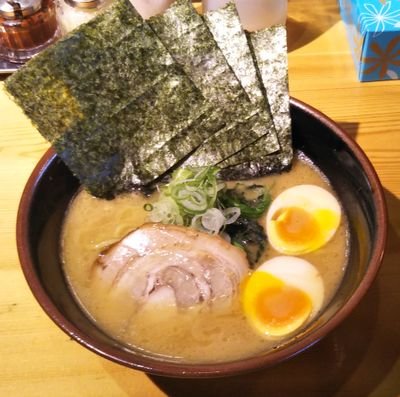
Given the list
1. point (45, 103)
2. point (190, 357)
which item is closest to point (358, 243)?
point (190, 357)

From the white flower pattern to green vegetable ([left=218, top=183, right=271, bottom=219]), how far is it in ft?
2.02

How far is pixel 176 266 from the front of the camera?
4.14 feet

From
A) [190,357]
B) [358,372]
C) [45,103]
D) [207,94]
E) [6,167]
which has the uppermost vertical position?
[45,103]

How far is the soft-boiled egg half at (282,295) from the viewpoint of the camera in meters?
1.20

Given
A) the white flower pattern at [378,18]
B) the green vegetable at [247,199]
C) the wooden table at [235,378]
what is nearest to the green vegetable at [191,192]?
the green vegetable at [247,199]

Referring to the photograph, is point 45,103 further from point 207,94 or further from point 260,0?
point 260,0

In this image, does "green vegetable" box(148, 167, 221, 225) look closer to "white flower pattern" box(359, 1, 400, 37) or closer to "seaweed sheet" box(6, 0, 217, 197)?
"seaweed sheet" box(6, 0, 217, 197)

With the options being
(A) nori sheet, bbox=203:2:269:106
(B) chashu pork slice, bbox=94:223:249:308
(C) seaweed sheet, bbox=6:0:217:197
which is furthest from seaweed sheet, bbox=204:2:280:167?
(B) chashu pork slice, bbox=94:223:249:308

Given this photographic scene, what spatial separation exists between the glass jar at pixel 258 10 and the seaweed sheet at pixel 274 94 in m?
0.42

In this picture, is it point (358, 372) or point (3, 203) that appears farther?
point (3, 203)

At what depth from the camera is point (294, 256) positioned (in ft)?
4.37

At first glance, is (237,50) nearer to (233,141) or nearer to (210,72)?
(210,72)

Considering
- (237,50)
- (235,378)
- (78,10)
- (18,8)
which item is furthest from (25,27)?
(235,378)

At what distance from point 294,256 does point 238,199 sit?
20cm
